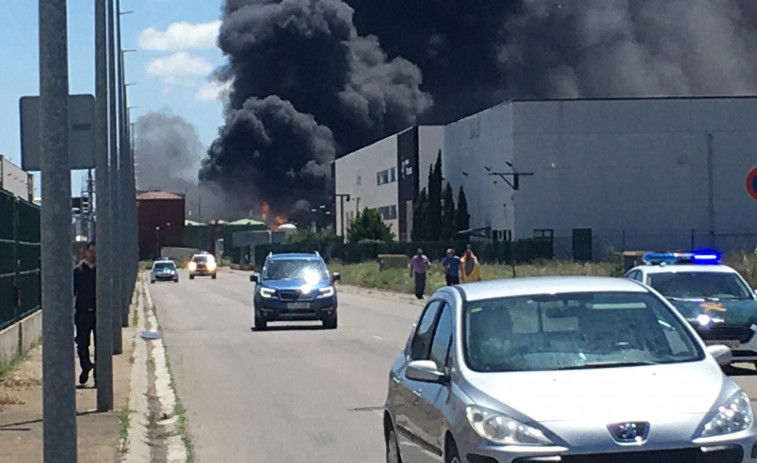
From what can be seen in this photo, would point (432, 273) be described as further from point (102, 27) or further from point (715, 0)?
point (715, 0)

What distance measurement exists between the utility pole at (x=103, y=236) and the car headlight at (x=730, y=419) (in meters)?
7.82

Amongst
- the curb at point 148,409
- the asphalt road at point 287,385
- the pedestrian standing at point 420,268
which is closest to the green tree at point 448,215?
the pedestrian standing at point 420,268

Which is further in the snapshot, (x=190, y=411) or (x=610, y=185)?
(x=610, y=185)

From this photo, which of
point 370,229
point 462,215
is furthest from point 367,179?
point 462,215

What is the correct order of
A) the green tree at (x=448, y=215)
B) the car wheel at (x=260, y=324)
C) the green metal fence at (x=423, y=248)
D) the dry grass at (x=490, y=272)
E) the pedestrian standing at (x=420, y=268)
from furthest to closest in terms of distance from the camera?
the green tree at (x=448, y=215), the green metal fence at (x=423, y=248), the dry grass at (x=490, y=272), the pedestrian standing at (x=420, y=268), the car wheel at (x=260, y=324)

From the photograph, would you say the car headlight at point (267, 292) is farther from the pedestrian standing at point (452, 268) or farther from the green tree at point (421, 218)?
the green tree at point (421, 218)

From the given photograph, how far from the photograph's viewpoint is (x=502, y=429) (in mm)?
6648

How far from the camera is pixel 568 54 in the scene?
5212 inches

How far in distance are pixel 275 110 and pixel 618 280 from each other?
115418mm

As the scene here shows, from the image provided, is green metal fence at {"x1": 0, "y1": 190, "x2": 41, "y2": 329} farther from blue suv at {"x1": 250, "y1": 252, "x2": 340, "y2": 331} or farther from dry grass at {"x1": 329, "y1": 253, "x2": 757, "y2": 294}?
dry grass at {"x1": 329, "y1": 253, "x2": 757, "y2": 294}

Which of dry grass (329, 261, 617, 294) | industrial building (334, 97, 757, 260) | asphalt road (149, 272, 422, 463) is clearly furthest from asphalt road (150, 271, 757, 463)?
industrial building (334, 97, 757, 260)

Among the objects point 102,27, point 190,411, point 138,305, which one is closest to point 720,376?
point 190,411

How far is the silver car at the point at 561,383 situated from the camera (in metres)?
6.54

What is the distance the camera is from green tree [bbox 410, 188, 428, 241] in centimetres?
8000
